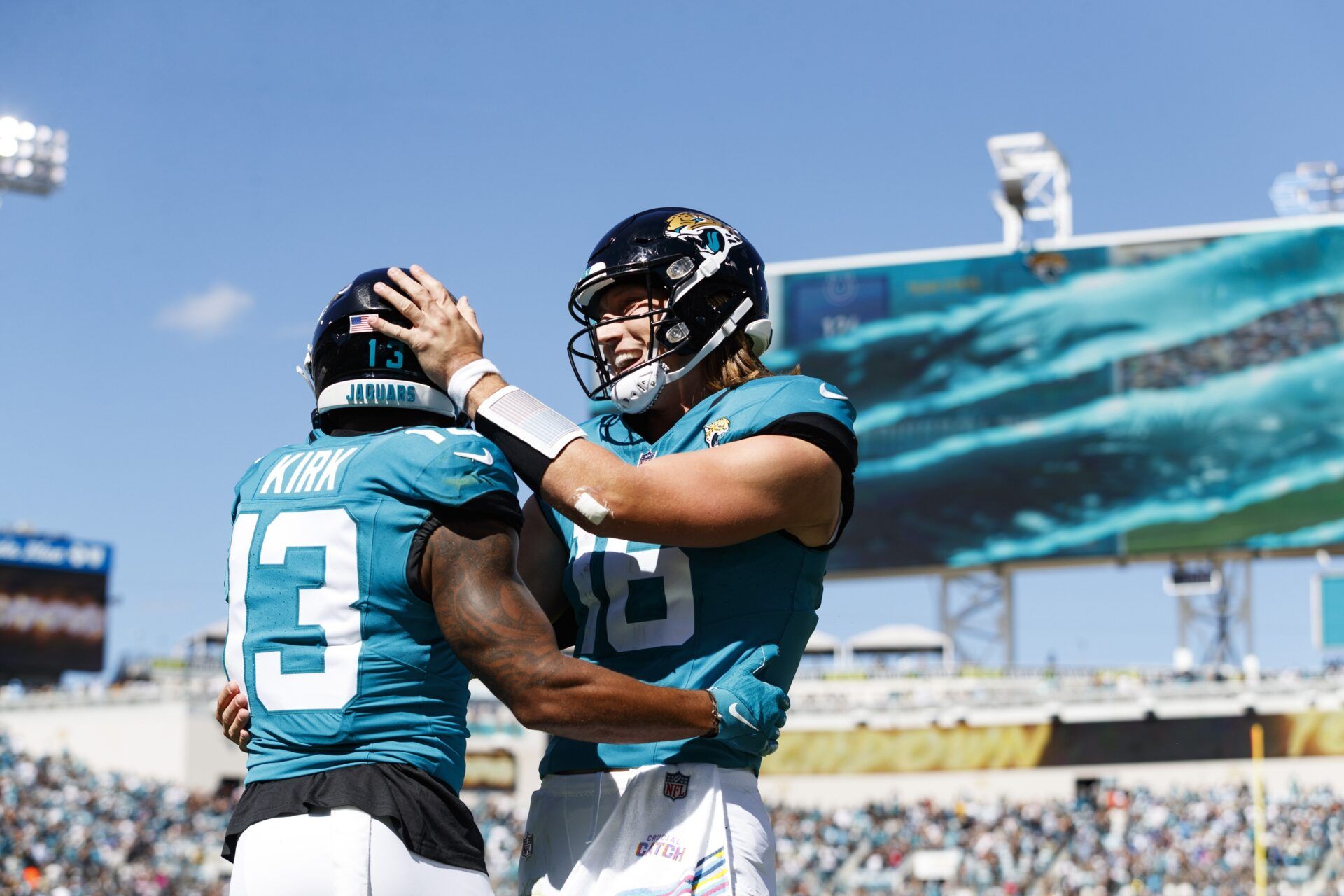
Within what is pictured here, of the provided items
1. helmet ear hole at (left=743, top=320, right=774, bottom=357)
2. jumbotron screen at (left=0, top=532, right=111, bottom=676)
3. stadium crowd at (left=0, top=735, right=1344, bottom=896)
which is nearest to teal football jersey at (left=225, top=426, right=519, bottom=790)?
helmet ear hole at (left=743, top=320, right=774, bottom=357)

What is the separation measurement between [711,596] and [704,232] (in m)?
0.79

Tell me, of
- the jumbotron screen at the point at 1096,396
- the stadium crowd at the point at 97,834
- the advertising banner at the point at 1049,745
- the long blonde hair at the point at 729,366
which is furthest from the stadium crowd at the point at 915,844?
the long blonde hair at the point at 729,366

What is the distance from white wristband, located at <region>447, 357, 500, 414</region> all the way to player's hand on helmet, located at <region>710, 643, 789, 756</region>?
692mm

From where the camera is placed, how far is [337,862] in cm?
257

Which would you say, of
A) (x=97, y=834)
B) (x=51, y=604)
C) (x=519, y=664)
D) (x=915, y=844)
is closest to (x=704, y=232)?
(x=519, y=664)

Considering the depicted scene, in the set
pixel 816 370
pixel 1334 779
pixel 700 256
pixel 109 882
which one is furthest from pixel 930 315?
pixel 700 256

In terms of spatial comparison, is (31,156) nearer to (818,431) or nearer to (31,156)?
(31,156)

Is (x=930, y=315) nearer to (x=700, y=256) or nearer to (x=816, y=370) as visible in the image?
(x=816, y=370)

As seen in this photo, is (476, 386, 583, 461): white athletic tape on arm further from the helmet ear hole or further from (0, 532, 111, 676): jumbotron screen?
(0, 532, 111, 676): jumbotron screen

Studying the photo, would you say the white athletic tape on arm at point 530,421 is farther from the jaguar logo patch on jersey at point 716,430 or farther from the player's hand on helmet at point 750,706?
the player's hand on helmet at point 750,706

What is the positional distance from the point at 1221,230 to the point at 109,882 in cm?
2424

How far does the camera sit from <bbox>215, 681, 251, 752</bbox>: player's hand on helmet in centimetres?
287

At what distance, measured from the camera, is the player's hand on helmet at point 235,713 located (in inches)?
113

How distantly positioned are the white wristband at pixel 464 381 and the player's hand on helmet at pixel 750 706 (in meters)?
0.69
